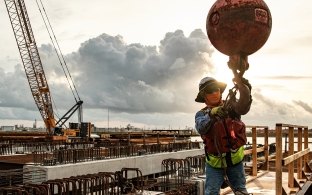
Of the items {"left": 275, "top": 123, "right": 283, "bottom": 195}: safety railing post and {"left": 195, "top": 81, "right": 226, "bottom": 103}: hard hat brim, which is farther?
{"left": 275, "top": 123, "right": 283, "bottom": 195}: safety railing post

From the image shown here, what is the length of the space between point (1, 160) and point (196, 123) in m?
23.2

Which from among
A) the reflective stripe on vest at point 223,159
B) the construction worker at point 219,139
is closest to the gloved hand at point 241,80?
the construction worker at point 219,139

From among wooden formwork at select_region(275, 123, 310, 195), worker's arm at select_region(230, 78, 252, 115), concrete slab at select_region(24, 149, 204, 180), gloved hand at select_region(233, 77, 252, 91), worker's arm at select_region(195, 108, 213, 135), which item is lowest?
concrete slab at select_region(24, 149, 204, 180)

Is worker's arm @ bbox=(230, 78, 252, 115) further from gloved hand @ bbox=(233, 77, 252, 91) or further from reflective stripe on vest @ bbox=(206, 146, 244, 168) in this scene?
reflective stripe on vest @ bbox=(206, 146, 244, 168)

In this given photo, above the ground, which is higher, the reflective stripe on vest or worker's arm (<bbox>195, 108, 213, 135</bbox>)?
worker's arm (<bbox>195, 108, 213, 135</bbox>)

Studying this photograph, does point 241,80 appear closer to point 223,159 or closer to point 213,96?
point 213,96

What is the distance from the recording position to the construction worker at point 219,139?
5066 millimetres

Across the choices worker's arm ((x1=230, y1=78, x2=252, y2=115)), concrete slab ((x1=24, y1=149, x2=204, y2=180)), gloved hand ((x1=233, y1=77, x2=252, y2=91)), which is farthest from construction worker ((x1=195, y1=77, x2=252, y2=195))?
concrete slab ((x1=24, y1=149, x2=204, y2=180))

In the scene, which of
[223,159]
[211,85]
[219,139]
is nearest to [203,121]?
[219,139]

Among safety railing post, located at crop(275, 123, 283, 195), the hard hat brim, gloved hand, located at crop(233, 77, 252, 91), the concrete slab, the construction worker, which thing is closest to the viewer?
gloved hand, located at crop(233, 77, 252, 91)

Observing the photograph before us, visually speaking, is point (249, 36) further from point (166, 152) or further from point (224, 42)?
point (166, 152)

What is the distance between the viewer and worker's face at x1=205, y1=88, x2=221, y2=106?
5262 mm

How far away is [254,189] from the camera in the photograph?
10.1 m

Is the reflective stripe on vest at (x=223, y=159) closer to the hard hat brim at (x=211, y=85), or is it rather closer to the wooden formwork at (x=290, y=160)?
the hard hat brim at (x=211, y=85)
